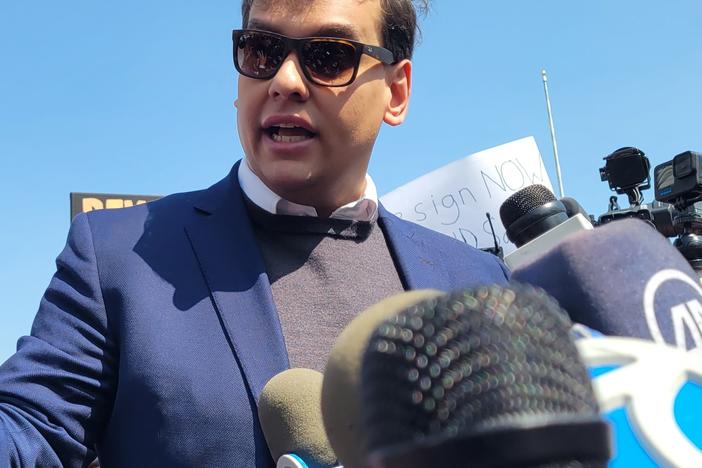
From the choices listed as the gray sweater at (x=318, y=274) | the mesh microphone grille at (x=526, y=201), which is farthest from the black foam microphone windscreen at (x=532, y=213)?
the gray sweater at (x=318, y=274)

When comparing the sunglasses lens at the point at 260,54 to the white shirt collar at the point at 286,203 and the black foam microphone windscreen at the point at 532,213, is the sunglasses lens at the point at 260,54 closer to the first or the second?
the white shirt collar at the point at 286,203

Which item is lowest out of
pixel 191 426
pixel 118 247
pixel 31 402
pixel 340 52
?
pixel 191 426

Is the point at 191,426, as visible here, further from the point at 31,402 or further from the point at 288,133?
the point at 288,133

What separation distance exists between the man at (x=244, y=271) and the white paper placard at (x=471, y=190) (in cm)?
212

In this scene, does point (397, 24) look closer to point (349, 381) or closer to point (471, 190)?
point (349, 381)

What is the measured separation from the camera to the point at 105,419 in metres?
1.75

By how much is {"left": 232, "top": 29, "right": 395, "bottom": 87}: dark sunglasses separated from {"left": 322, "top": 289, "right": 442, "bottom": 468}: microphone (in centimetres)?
147

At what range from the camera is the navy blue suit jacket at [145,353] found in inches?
63.7

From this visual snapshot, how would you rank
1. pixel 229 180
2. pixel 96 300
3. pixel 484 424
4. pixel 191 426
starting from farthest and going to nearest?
pixel 229 180 → pixel 96 300 → pixel 191 426 → pixel 484 424

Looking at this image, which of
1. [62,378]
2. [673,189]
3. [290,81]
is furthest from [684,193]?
[62,378]

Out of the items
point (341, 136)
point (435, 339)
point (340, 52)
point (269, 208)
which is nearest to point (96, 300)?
point (269, 208)

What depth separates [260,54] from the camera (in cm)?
207

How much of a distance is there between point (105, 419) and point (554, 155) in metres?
12.4

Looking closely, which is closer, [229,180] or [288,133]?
[288,133]
